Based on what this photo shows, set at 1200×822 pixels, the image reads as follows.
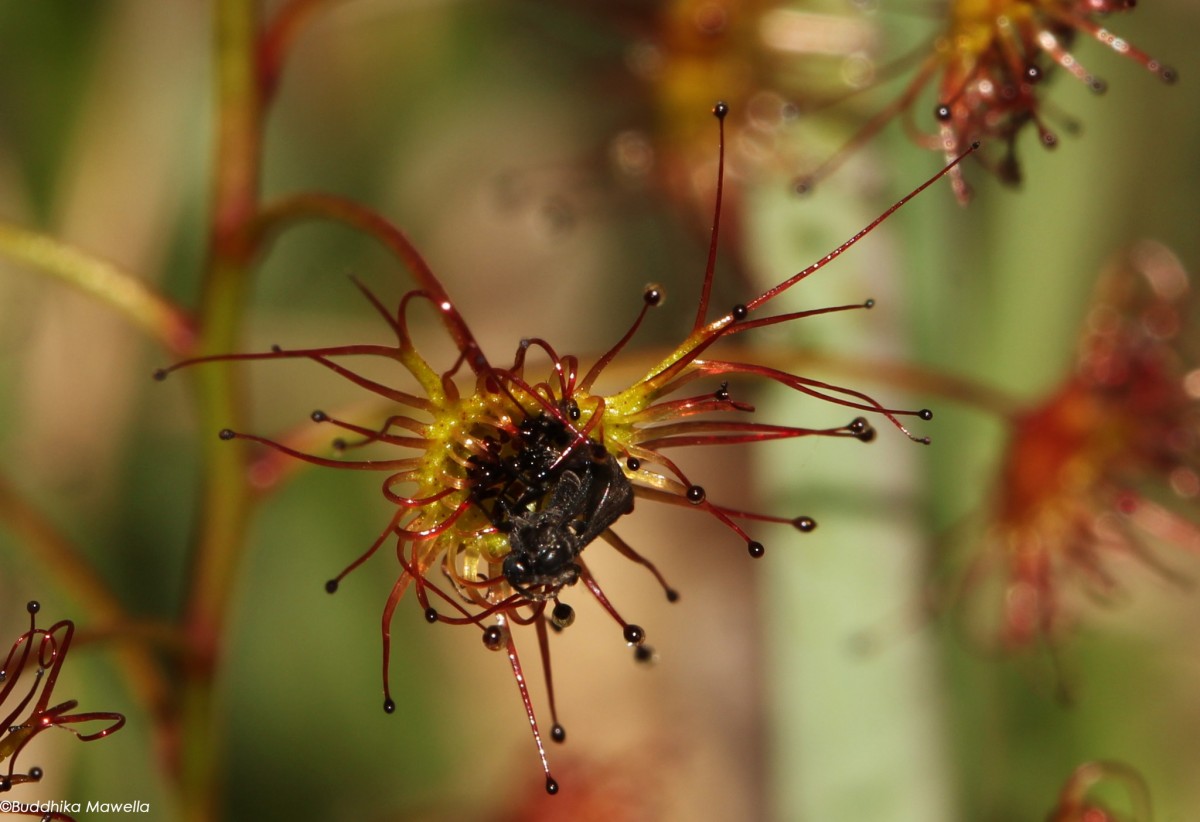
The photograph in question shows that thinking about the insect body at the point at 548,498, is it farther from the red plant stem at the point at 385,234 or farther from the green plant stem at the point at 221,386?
the green plant stem at the point at 221,386

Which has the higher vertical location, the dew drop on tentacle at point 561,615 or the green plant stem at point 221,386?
the green plant stem at point 221,386

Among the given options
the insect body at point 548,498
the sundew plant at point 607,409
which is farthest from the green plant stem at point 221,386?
the insect body at point 548,498

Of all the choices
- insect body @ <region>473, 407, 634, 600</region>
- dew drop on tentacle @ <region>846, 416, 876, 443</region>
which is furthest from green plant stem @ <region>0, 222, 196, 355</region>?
dew drop on tentacle @ <region>846, 416, 876, 443</region>

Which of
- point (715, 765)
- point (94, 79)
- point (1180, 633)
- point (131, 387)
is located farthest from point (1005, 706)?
point (94, 79)

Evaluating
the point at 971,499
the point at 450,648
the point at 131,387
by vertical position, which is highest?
the point at 131,387

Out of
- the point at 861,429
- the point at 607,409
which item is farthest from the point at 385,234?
the point at 861,429

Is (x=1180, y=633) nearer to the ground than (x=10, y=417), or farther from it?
nearer to the ground

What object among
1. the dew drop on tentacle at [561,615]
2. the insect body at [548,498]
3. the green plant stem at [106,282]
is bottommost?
the dew drop on tentacle at [561,615]

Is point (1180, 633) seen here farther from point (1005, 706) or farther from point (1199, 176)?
point (1199, 176)
